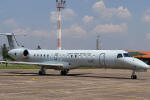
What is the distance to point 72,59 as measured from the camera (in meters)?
31.6

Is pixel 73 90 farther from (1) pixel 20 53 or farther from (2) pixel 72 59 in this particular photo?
(1) pixel 20 53

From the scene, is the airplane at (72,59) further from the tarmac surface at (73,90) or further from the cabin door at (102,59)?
the tarmac surface at (73,90)

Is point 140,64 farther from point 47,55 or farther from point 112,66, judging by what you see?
point 47,55

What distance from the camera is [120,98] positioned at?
1316 cm

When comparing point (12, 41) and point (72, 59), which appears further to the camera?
point (12, 41)

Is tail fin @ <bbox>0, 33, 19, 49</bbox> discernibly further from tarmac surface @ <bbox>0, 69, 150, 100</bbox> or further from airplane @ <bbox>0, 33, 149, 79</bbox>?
tarmac surface @ <bbox>0, 69, 150, 100</bbox>

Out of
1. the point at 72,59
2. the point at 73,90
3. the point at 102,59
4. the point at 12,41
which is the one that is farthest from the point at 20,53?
the point at 73,90

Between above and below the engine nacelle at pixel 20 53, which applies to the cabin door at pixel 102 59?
below

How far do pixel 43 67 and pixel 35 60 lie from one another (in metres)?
2.98

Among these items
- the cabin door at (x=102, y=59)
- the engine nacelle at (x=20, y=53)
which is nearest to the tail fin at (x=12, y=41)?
the engine nacelle at (x=20, y=53)

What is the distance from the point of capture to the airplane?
27.0 metres

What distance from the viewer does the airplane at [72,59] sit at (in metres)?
27.0

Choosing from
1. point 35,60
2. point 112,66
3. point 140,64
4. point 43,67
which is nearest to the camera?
point 140,64

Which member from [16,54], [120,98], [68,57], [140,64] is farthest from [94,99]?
[16,54]
